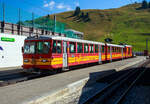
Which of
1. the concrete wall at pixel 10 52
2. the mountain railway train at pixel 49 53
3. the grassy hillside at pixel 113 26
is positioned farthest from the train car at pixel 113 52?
the grassy hillside at pixel 113 26

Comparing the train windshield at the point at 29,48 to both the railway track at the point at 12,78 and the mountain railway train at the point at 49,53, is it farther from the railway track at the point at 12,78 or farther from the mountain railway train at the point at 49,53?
the railway track at the point at 12,78

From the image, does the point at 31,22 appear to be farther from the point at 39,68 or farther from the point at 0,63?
the point at 39,68

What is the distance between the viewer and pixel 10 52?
21.5 m

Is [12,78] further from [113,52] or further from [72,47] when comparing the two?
[113,52]

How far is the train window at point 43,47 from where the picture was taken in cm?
1250

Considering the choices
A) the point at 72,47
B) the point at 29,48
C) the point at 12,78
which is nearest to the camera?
the point at 12,78

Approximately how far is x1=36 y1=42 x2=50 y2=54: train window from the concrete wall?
9222 mm

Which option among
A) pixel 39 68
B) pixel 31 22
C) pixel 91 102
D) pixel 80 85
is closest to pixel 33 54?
pixel 39 68

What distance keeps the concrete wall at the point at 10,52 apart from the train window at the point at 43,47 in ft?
30.3

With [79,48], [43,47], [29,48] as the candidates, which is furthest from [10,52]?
[43,47]

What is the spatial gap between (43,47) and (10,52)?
10.5 meters

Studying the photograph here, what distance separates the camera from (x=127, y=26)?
473ft

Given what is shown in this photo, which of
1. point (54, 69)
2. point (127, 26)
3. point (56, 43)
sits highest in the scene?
point (127, 26)

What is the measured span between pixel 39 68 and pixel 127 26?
5541 inches
